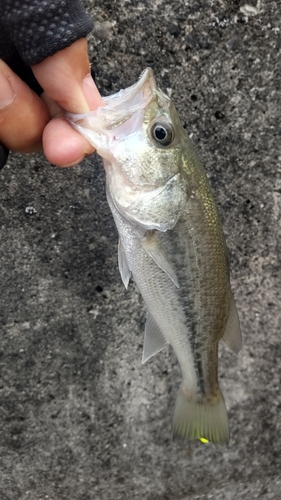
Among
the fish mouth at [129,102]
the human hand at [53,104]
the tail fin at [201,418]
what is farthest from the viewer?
the tail fin at [201,418]

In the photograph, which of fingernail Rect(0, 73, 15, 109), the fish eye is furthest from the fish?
fingernail Rect(0, 73, 15, 109)

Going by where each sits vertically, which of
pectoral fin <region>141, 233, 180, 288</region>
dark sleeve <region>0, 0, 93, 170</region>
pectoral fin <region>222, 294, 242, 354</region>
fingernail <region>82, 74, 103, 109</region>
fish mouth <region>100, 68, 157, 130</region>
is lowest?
pectoral fin <region>222, 294, 242, 354</region>

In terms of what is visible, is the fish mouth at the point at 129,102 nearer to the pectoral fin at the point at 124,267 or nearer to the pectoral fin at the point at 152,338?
the pectoral fin at the point at 124,267

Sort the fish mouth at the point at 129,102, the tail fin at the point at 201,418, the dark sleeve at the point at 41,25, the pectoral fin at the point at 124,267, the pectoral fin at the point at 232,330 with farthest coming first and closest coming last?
the tail fin at the point at 201,418 < the pectoral fin at the point at 232,330 < the pectoral fin at the point at 124,267 < the fish mouth at the point at 129,102 < the dark sleeve at the point at 41,25

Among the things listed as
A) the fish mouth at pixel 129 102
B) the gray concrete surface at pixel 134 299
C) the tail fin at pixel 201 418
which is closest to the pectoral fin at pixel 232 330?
the tail fin at pixel 201 418

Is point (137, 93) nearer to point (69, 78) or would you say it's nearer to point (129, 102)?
point (129, 102)

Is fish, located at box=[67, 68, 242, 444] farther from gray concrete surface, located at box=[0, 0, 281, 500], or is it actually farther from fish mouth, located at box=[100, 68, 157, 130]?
gray concrete surface, located at box=[0, 0, 281, 500]

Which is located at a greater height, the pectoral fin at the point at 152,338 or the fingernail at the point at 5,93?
the fingernail at the point at 5,93

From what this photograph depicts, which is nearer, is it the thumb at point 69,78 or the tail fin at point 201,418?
the thumb at point 69,78
